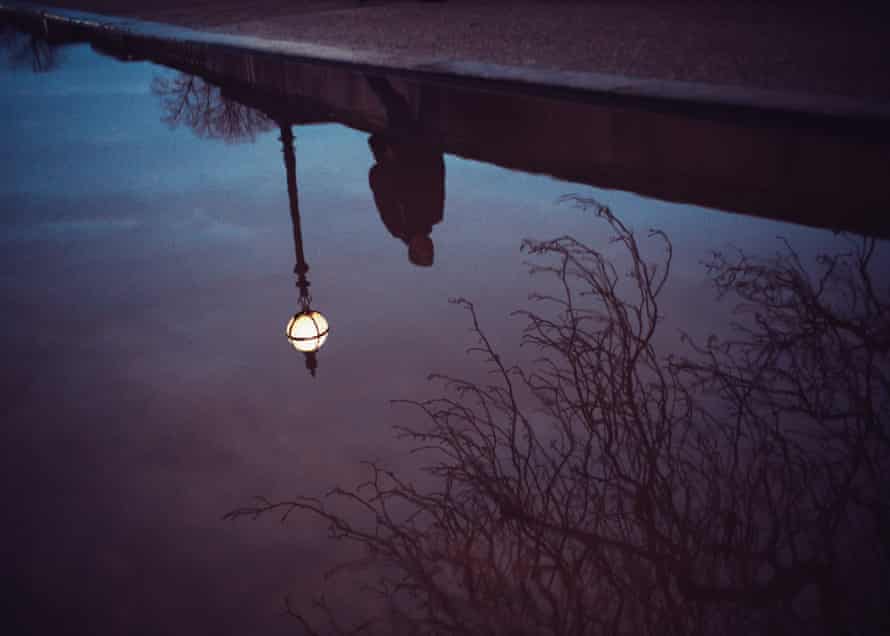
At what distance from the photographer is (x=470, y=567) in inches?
96.6

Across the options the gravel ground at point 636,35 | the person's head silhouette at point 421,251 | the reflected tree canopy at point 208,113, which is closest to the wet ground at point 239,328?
the person's head silhouette at point 421,251

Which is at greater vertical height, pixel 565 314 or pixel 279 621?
pixel 565 314

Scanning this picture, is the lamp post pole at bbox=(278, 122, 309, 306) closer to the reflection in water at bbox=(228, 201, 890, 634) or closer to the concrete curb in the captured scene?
the reflection in water at bbox=(228, 201, 890, 634)

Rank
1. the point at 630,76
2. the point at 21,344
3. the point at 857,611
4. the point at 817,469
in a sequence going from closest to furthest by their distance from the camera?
the point at 857,611 → the point at 817,469 → the point at 21,344 → the point at 630,76

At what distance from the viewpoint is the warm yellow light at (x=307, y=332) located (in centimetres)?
379

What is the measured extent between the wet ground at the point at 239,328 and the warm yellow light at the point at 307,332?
0.26ft

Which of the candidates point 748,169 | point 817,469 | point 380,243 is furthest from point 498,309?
point 748,169

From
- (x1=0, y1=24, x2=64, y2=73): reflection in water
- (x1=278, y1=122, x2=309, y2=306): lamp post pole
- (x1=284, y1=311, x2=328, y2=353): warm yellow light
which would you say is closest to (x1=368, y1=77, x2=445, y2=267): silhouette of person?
(x1=278, y1=122, x2=309, y2=306): lamp post pole

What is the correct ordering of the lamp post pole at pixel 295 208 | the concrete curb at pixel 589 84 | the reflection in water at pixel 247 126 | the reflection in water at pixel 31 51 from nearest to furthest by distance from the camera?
the reflection in water at pixel 247 126 → the lamp post pole at pixel 295 208 → the concrete curb at pixel 589 84 → the reflection in water at pixel 31 51

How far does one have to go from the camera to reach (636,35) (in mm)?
13227

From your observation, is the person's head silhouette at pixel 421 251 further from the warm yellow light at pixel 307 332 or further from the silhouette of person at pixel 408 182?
the warm yellow light at pixel 307 332

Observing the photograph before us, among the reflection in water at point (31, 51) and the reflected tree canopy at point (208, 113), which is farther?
the reflection in water at point (31, 51)

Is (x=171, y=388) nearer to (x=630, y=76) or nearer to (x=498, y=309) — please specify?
(x=498, y=309)

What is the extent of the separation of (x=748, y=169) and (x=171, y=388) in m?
4.86
